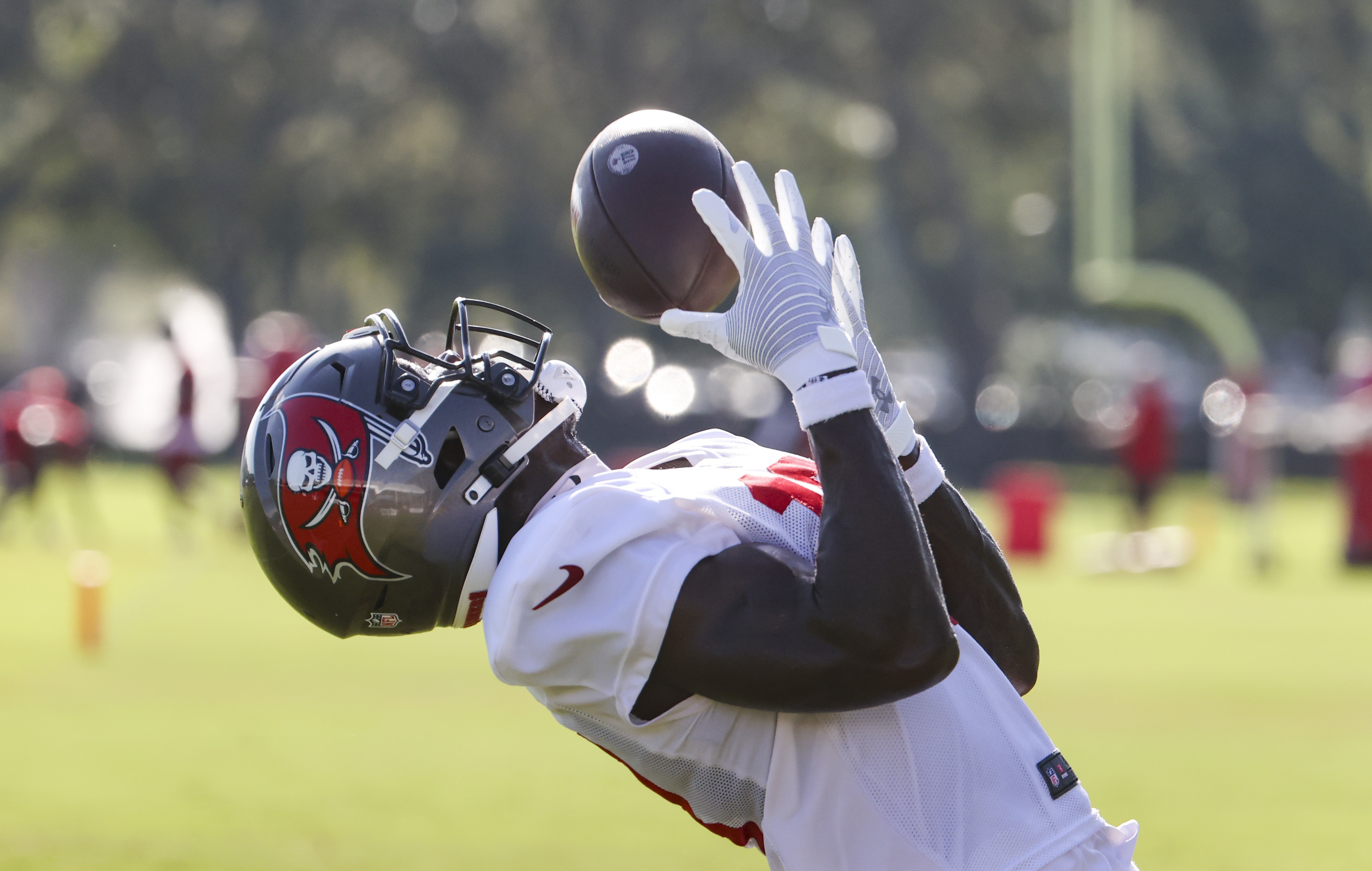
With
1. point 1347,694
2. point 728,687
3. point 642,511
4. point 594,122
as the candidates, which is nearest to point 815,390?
point 642,511

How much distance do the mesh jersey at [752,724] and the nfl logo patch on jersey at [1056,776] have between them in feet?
0.04

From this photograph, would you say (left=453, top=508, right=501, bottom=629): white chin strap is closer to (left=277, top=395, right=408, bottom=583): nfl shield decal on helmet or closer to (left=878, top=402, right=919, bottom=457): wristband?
(left=277, top=395, right=408, bottom=583): nfl shield decal on helmet

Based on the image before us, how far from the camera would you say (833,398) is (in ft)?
6.64

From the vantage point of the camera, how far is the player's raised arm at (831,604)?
1.91m

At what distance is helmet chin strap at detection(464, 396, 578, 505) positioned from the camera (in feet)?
7.26

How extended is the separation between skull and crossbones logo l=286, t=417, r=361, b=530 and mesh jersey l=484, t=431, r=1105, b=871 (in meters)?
0.29

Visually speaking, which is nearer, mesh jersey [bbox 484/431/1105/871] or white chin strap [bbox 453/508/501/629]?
mesh jersey [bbox 484/431/1105/871]

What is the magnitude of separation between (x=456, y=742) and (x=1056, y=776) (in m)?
5.04

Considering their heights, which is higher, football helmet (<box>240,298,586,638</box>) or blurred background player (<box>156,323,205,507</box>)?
football helmet (<box>240,298,586,638</box>)

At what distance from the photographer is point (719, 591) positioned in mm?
1955

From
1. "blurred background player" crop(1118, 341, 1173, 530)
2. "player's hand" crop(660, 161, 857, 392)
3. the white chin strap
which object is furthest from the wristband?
"blurred background player" crop(1118, 341, 1173, 530)

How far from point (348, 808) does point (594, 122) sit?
1012 inches

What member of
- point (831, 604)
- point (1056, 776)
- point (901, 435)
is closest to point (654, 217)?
point (901, 435)

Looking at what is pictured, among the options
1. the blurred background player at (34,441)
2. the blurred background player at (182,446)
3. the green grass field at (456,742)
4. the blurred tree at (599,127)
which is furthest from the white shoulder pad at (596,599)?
the blurred tree at (599,127)
